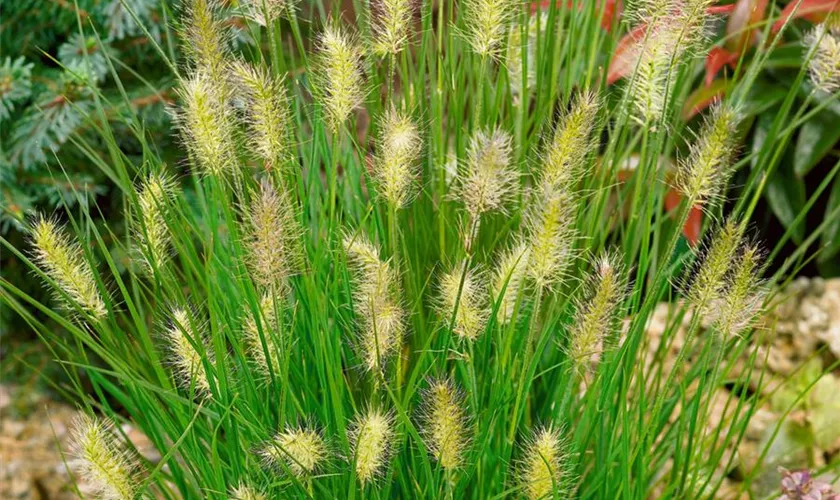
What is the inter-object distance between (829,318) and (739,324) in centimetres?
147

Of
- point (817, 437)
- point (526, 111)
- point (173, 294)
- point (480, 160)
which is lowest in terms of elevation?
point (817, 437)

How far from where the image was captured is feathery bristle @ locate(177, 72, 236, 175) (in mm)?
1052

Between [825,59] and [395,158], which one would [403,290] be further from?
[825,59]

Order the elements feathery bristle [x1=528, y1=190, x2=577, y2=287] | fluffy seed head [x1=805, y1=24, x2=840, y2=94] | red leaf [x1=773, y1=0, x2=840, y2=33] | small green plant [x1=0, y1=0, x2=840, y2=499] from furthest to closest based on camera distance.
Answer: red leaf [x1=773, y1=0, x2=840, y2=33] → fluffy seed head [x1=805, y1=24, x2=840, y2=94] → small green plant [x1=0, y1=0, x2=840, y2=499] → feathery bristle [x1=528, y1=190, x2=577, y2=287]

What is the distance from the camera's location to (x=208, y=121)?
1.06 meters

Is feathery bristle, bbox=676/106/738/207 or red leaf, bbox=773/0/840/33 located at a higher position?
feathery bristle, bbox=676/106/738/207

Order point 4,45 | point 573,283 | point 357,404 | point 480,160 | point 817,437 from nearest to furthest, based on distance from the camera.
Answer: point 480,160 → point 357,404 → point 573,283 → point 817,437 → point 4,45

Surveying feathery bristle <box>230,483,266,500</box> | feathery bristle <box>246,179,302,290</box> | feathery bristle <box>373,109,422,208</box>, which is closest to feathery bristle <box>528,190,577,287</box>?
feathery bristle <box>373,109,422,208</box>

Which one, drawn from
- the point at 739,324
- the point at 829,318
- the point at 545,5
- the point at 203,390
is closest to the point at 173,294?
the point at 203,390

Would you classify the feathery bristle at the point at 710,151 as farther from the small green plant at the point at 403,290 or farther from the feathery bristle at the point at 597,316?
the feathery bristle at the point at 597,316

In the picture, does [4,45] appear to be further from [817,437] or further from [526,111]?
[817,437]

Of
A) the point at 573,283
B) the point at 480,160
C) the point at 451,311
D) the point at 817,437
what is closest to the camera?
the point at 480,160

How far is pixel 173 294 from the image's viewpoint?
1305mm

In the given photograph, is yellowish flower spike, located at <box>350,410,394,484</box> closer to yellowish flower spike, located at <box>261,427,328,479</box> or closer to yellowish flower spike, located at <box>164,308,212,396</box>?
yellowish flower spike, located at <box>261,427,328,479</box>
